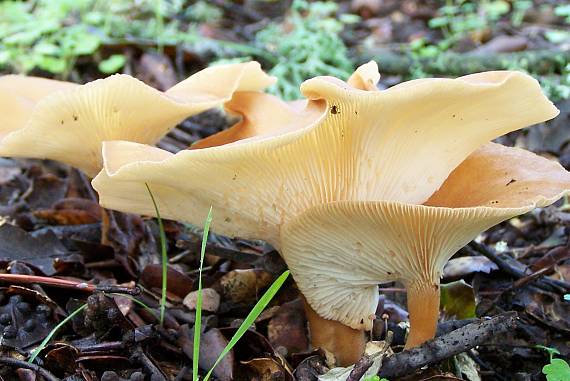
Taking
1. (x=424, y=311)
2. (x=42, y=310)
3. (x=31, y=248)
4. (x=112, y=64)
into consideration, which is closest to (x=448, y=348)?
(x=424, y=311)

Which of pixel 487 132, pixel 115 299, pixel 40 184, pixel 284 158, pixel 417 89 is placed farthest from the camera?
pixel 40 184

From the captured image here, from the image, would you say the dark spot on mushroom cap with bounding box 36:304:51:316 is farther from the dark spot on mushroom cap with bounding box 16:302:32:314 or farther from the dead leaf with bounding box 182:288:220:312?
the dead leaf with bounding box 182:288:220:312

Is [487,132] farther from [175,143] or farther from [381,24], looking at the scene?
[381,24]

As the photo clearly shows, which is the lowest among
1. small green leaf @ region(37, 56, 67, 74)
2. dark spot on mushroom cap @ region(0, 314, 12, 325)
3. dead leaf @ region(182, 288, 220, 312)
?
dead leaf @ region(182, 288, 220, 312)

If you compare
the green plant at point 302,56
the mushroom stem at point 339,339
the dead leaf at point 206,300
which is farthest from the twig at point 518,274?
the green plant at point 302,56

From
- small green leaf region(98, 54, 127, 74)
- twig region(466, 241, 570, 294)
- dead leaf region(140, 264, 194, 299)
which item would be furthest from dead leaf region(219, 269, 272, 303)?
small green leaf region(98, 54, 127, 74)

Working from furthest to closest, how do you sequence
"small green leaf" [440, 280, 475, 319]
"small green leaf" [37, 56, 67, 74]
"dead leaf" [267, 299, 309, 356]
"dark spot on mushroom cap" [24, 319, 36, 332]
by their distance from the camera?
1. "small green leaf" [37, 56, 67, 74]
2. "small green leaf" [440, 280, 475, 319]
3. "dead leaf" [267, 299, 309, 356]
4. "dark spot on mushroom cap" [24, 319, 36, 332]

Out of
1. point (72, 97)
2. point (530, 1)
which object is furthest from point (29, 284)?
point (530, 1)
